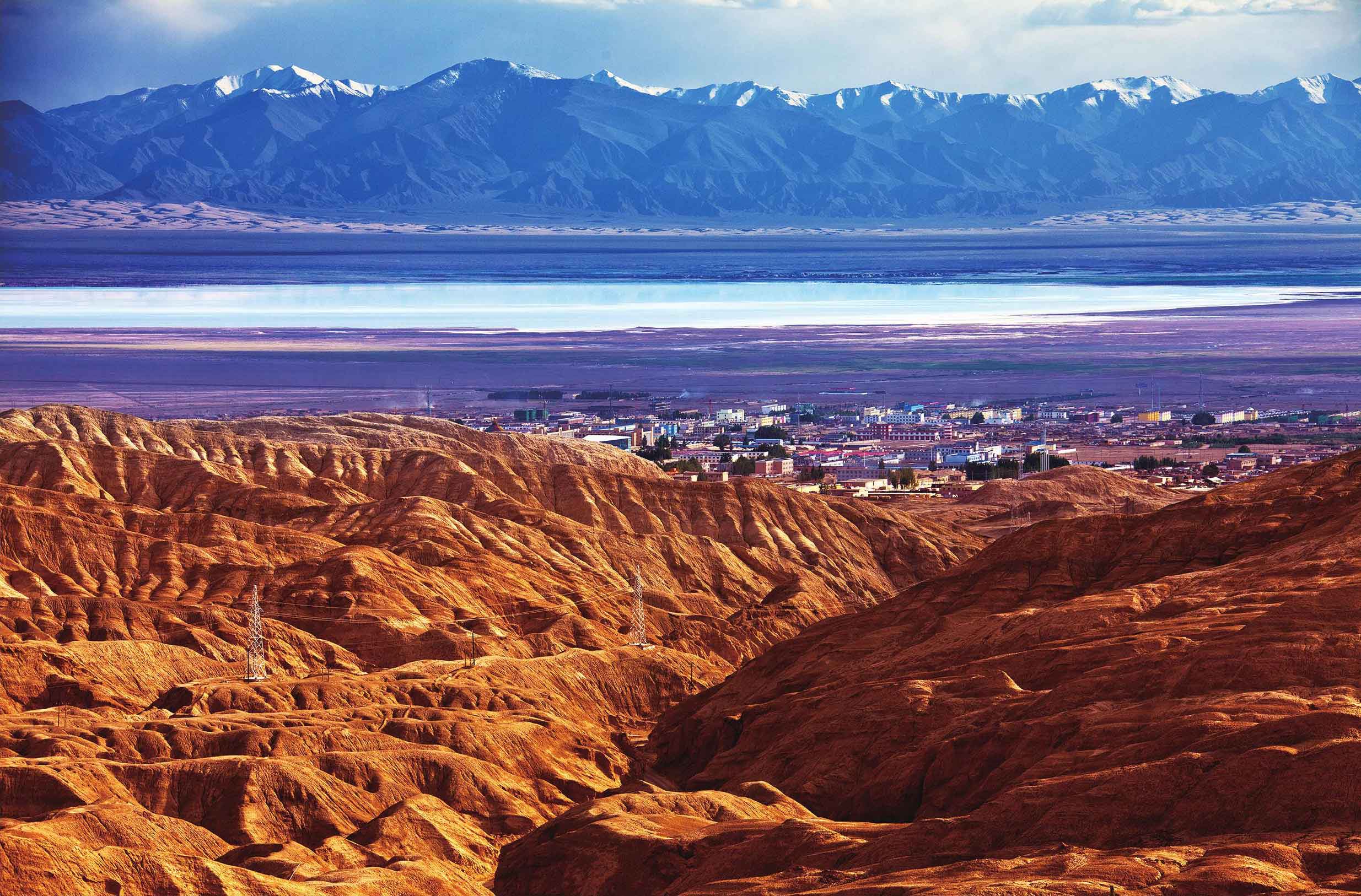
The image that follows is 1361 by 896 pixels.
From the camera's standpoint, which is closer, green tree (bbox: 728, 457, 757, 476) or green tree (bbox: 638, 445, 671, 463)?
green tree (bbox: 728, 457, 757, 476)

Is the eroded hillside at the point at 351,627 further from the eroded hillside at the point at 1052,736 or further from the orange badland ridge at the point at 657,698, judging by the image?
the eroded hillside at the point at 1052,736

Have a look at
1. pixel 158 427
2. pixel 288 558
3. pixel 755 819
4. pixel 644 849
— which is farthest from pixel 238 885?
pixel 158 427

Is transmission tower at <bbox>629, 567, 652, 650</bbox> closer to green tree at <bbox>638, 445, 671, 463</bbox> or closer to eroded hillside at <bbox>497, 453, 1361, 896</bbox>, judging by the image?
eroded hillside at <bbox>497, 453, 1361, 896</bbox>

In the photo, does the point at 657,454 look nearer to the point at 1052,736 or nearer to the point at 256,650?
the point at 256,650

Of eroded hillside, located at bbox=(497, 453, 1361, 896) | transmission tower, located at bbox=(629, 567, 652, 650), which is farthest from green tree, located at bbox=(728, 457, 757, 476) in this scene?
eroded hillside, located at bbox=(497, 453, 1361, 896)

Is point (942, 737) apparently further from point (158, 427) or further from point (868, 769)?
point (158, 427)

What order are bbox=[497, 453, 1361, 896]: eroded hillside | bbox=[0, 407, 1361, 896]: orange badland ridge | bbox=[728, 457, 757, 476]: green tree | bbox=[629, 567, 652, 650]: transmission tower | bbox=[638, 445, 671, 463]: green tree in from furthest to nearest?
bbox=[638, 445, 671, 463]: green tree < bbox=[728, 457, 757, 476]: green tree < bbox=[629, 567, 652, 650]: transmission tower < bbox=[0, 407, 1361, 896]: orange badland ridge < bbox=[497, 453, 1361, 896]: eroded hillside
